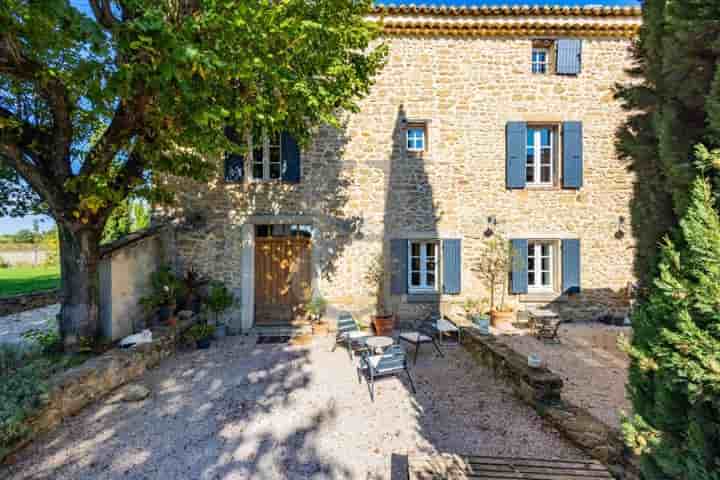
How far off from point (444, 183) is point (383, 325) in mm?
3810

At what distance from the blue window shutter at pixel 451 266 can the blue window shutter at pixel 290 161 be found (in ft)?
13.4

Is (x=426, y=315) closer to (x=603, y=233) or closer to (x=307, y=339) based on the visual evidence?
(x=307, y=339)

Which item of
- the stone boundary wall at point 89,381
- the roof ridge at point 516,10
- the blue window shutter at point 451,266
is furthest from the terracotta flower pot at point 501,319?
the roof ridge at point 516,10

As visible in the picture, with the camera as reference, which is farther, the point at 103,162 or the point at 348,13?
the point at 348,13

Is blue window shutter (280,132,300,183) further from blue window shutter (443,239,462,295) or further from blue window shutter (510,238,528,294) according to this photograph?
blue window shutter (510,238,528,294)

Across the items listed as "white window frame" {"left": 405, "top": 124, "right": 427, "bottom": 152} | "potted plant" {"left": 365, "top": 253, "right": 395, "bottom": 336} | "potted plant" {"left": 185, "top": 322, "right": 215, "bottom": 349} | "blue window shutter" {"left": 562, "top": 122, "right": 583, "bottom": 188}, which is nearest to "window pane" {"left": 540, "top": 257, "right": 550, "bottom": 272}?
"blue window shutter" {"left": 562, "top": 122, "right": 583, "bottom": 188}

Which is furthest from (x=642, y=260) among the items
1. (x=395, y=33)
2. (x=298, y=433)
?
(x=395, y=33)

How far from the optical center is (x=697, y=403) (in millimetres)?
1371

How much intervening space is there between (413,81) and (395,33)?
3.95ft

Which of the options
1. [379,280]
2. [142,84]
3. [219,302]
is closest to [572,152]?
[379,280]

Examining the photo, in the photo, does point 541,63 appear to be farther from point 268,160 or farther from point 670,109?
point 670,109

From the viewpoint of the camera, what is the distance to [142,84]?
12.8ft

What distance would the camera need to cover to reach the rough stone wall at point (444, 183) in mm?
7336

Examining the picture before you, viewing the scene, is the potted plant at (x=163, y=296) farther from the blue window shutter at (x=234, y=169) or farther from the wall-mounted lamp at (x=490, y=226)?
the wall-mounted lamp at (x=490, y=226)
